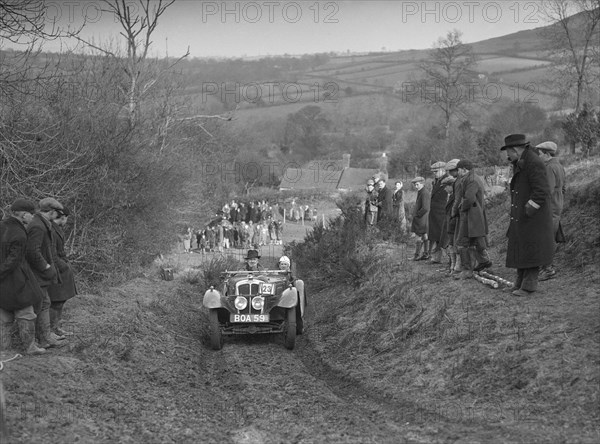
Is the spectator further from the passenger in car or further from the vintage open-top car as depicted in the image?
the vintage open-top car

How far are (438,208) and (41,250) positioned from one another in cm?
809

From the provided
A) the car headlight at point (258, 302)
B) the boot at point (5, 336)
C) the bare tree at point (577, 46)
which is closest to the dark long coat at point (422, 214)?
the car headlight at point (258, 302)

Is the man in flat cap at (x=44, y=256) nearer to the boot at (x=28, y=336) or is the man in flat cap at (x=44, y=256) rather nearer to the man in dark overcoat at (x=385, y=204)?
the boot at (x=28, y=336)

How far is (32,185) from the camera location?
1459 centimetres

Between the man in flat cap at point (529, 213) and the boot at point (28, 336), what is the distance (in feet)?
21.5

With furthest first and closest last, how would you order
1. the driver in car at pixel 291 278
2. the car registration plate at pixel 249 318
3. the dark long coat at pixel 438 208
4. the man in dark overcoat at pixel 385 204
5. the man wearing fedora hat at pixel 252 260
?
the man in dark overcoat at pixel 385 204, the dark long coat at pixel 438 208, the man wearing fedora hat at pixel 252 260, the driver in car at pixel 291 278, the car registration plate at pixel 249 318

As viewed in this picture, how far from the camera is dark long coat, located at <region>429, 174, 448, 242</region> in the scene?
14.3 m

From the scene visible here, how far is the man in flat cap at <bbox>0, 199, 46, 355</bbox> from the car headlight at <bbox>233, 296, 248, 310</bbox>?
369 centimetres

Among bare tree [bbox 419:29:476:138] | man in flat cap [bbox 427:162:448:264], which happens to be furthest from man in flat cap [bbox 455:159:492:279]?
bare tree [bbox 419:29:476:138]

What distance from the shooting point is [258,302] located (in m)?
11.9

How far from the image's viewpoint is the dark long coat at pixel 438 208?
14.3 meters

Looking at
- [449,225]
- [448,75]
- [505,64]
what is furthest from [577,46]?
[505,64]

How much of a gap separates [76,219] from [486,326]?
12.3 m

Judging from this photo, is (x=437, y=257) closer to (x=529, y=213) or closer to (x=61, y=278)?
(x=529, y=213)
